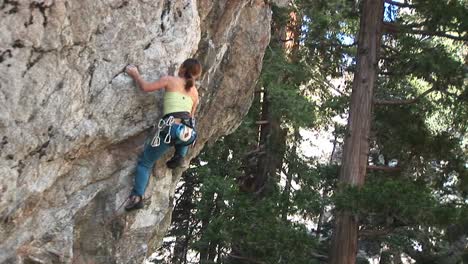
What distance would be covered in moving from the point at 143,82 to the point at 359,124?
229 inches

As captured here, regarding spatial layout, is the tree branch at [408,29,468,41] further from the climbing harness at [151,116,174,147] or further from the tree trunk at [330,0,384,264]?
the climbing harness at [151,116,174,147]

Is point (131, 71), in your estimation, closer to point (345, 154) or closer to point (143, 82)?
point (143, 82)

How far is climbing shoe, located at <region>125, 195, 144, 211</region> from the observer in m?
5.66

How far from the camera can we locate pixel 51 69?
4.54 metres

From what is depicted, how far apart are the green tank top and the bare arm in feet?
0.47

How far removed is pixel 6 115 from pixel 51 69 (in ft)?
1.69

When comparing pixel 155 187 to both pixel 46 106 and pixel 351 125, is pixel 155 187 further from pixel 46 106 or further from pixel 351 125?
pixel 351 125

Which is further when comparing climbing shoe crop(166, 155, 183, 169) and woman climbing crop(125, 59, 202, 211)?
climbing shoe crop(166, 155, 183, 169)

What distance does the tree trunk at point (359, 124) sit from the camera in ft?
31.7

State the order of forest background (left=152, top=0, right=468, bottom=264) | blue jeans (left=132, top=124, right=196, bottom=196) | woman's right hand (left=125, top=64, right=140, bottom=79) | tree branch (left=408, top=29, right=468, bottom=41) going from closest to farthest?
1. woman's right hand (left=125, top=64, right=140, bottom=79)
2. blue jeans (left=132, top=124, right=196, bottom=196)
3. forest background (left=152, top=0, right=468, bottom=264)
4. tree branch (left=408, top=29, right=468, bottom=41)

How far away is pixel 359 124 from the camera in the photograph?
33.2 ft

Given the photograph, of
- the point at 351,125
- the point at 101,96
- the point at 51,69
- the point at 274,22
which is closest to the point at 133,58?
the point at 101,96

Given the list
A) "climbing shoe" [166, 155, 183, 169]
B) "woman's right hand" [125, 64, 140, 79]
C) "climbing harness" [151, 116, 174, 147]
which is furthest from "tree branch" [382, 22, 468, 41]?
"woman's right hand" [125, 64, 140, 79]

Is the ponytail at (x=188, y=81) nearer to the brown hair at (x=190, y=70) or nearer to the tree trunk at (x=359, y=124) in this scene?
the brown hair at (x=190, y=70)
